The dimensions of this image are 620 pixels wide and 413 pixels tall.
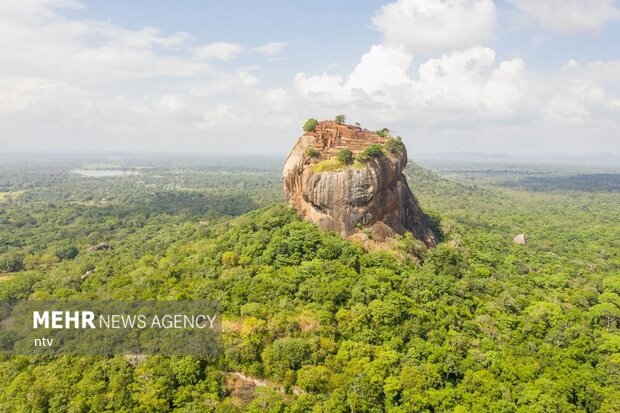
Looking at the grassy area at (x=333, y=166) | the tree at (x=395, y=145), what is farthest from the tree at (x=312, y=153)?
the tree at (x=395, y=145)

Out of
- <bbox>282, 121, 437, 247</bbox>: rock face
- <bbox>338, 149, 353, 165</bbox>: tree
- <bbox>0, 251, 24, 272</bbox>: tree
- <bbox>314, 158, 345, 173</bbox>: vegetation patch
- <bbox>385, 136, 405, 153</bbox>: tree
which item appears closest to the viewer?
<bbox>282, 121, 437, 247</bbox>: rock face

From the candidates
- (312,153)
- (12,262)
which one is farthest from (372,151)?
(12,262)

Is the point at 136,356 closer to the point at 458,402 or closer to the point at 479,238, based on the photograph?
the point at 458,402

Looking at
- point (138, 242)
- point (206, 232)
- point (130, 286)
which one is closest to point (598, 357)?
point (130, 286)

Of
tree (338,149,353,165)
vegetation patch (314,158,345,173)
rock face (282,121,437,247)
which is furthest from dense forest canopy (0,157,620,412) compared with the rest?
tree (338,149,353,165)

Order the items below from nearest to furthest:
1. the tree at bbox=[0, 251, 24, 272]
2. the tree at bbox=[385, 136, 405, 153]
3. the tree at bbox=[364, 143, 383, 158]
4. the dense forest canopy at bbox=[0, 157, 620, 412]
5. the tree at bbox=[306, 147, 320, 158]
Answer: the dense forest canopy at bbox=[0, 157, 620, 412] → the tree at bbox=[364, 143, 383, 158] → the tree at bbox=[306, 147, 320, 158] → the tree at bbox=[385, 136, 405, 153] → the tree at bbox=[0, 251, 24, 272]

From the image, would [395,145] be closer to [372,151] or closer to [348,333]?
[372,151]

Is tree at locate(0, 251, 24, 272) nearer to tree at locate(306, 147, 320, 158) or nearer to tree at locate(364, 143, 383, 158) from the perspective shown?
tree at locate(306, 147, 320, 158)

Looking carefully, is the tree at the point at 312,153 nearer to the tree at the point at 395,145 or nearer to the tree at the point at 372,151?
the tree at the point at 372,151
